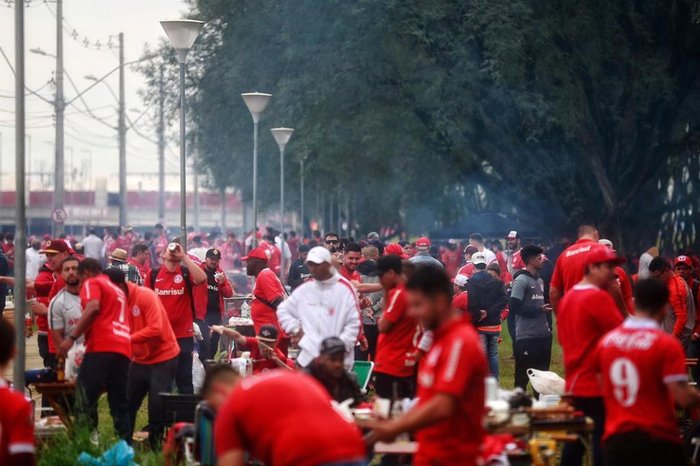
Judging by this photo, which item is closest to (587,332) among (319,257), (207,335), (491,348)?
(319,257)

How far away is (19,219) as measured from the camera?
456 inches

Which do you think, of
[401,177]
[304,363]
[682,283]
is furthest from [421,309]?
[401,177]

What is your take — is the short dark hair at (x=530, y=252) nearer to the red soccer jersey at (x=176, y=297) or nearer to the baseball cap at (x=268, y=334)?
the baseball cap at (x=268, y=334)

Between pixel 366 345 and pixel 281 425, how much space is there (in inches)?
375

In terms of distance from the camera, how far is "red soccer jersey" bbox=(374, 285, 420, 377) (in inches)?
438

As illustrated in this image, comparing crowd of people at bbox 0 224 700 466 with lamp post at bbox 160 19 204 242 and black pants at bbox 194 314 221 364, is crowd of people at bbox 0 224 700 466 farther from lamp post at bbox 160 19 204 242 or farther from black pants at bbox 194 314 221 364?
lamp post at bbox 160 19 204 242

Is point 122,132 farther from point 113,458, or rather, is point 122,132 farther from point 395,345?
point 113,458

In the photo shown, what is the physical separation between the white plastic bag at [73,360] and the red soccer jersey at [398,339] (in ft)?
8.81

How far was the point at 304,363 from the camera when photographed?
11.2 metres

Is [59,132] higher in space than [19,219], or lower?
higher

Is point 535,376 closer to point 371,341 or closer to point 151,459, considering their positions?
point 151,459

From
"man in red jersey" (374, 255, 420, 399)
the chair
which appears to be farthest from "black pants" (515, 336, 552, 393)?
"man in red jersey" (374, 255, 420, 399)

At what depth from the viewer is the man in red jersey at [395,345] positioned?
1115 centimetres

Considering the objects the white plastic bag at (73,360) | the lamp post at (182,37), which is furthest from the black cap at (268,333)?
the lamp post at (182,37)
